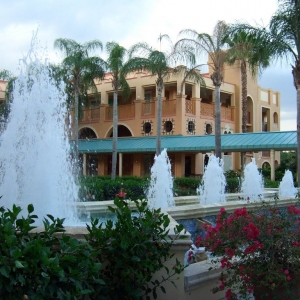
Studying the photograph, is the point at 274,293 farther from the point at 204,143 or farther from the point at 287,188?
the point at 204,143

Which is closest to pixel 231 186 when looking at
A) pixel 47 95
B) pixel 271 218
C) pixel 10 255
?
pixel 47 95

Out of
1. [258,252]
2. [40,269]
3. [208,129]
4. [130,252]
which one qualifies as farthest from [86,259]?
[208,129]

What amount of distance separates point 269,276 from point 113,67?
2380cm

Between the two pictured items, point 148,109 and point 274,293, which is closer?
point 274,293

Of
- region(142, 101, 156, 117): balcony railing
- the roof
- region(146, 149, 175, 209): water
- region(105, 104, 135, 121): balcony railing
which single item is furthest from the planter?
region(105, 104, 135, 121): balcony railing

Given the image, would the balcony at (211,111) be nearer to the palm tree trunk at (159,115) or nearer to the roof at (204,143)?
the roof at (204,143)

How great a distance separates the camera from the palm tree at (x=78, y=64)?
86.4ft

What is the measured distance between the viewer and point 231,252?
3553 millimetres

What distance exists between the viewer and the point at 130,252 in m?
3.09

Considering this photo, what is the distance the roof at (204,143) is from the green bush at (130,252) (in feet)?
66.0

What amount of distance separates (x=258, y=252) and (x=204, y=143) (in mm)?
22702

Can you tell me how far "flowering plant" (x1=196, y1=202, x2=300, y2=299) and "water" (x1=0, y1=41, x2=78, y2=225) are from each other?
2.79 metres

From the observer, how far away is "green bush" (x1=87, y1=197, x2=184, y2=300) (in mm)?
3104

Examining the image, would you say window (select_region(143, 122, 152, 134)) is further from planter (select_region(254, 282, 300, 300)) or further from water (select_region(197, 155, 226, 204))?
planter (select_region(254, 282, 300, 300))
